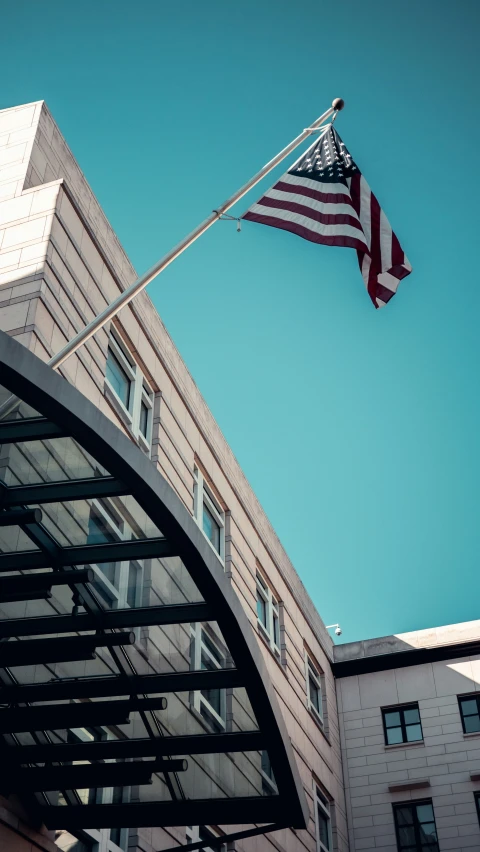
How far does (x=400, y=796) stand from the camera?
87.8 feet

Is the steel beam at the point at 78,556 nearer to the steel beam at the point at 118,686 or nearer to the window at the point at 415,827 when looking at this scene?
the steel beam at the point at 118,686

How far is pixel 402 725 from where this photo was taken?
28.0 meters

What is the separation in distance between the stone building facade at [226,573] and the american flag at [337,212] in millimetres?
3602

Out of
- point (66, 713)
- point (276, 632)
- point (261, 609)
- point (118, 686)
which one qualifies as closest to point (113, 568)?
point (118, 686)

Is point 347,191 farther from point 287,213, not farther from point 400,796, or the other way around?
point 400,796

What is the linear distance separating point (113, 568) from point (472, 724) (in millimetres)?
20047

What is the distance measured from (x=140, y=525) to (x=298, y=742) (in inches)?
600

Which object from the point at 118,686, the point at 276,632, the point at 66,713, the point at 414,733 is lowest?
the point at 66,713

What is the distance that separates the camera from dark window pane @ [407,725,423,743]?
2759 centimetres

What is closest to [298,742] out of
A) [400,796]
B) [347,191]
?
[400,796]

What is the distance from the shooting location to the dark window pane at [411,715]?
28.0 meters

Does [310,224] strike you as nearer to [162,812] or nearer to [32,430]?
[32,430]

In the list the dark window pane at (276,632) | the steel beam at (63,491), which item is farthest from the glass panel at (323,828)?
the steel beam at (63,491)

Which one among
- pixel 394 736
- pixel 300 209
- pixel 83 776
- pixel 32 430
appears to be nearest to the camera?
pixel 32 430
